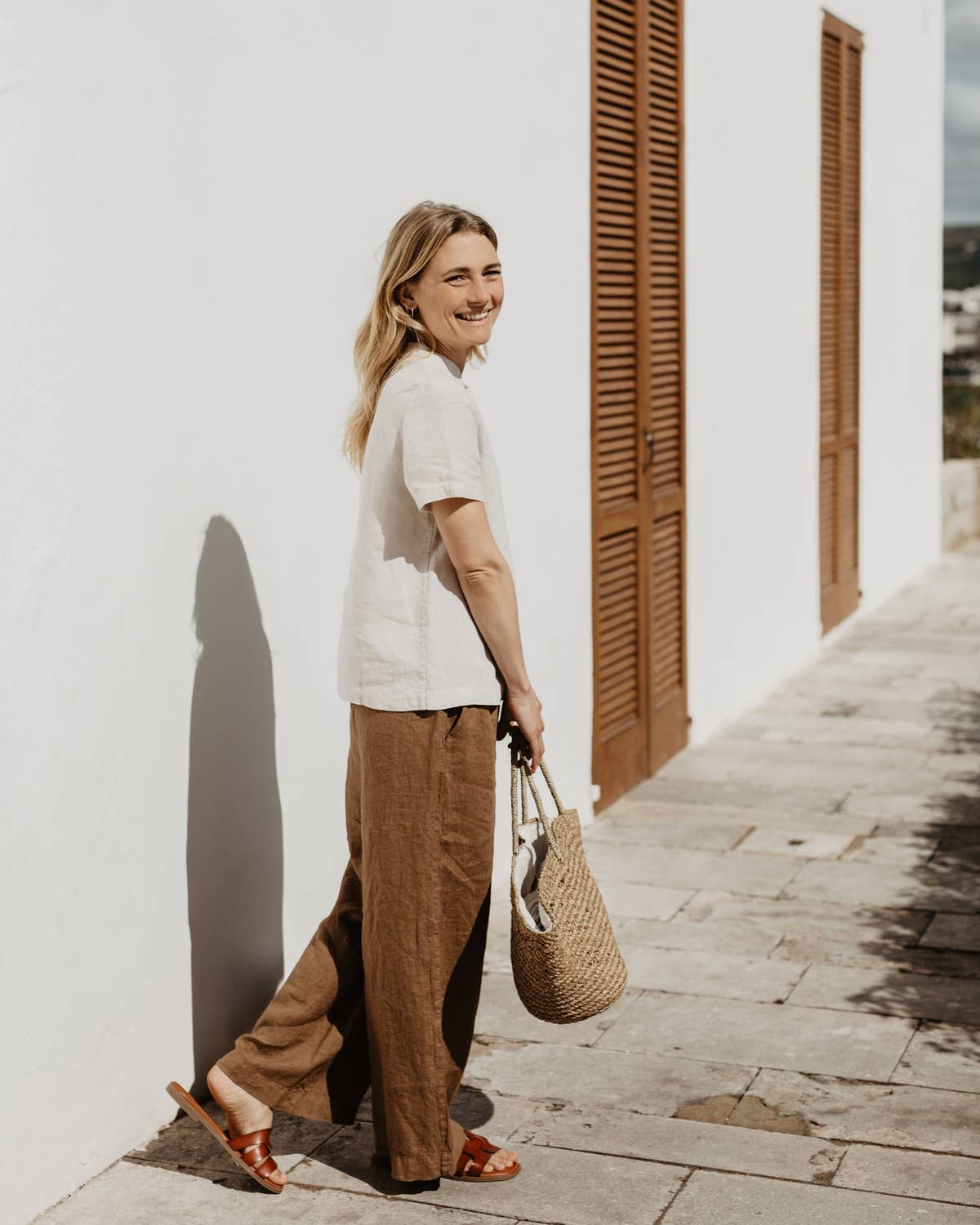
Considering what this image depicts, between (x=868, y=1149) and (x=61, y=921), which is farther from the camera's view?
(x=868, y=1149)

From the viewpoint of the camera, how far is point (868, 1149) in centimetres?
364

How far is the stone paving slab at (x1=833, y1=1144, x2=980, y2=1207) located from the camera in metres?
3.43

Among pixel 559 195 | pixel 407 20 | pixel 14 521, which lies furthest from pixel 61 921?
pixel 559 195

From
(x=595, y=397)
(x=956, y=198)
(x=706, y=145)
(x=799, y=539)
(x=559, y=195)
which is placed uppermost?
(x=956, y=198)

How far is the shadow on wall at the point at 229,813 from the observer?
3.81 metres

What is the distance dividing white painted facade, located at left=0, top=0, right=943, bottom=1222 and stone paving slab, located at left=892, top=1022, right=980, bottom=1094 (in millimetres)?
1460

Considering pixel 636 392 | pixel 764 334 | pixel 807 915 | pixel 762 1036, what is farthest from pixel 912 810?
pixel 764 334

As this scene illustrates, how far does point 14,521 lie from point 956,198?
13359 mm

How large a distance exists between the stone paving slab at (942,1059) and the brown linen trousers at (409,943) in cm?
114

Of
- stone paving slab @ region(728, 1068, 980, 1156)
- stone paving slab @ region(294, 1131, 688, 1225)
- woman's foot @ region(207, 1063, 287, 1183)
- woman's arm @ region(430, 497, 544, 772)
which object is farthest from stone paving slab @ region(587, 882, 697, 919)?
woman's arm @ region(430, 497, 544, 772)

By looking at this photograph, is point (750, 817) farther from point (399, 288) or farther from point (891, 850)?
point (399, 288)

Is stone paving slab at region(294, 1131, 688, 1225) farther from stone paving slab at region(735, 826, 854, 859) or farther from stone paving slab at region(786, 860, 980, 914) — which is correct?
stone paving slab at region(735, 826, 854, 859)

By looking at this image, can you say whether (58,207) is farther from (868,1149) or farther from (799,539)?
(799,539)

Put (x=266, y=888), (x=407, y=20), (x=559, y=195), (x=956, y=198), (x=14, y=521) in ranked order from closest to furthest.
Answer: (x=14, y=521) < (x=266, y=888) < (x=407, y=20) < (x=559, y=195) < (x=956, y=198)
